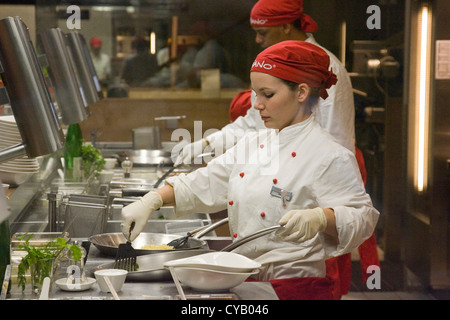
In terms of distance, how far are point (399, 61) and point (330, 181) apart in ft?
7.69

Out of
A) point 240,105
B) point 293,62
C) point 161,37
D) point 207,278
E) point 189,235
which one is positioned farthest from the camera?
point 161,37

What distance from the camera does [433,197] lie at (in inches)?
147

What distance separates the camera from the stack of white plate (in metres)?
2.06

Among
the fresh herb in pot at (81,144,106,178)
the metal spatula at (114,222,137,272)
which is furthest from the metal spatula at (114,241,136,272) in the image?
the fresh herb in pot at (81,144,106,178)

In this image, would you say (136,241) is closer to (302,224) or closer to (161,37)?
(302,224)

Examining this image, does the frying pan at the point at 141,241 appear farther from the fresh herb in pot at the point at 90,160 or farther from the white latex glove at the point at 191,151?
the fresh herb in pot at the point at 90,160

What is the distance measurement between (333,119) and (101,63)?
2.11 m

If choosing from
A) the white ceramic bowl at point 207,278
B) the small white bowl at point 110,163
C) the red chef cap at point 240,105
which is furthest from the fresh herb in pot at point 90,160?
the white ceramic bowl at point 207,278

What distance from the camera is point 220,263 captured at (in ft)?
5.02

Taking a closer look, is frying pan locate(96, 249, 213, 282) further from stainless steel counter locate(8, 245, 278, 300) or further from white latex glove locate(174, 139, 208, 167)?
white latex glove locate(174, 139, 208, 167)

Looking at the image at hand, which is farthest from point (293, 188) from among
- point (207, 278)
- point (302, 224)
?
point (207, 278)

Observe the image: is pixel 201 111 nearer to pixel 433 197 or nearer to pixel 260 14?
pixel 260 14

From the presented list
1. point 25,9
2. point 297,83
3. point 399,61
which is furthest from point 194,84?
point 297,83

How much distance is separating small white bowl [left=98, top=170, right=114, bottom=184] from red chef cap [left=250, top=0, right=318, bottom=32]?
0.95 meters
